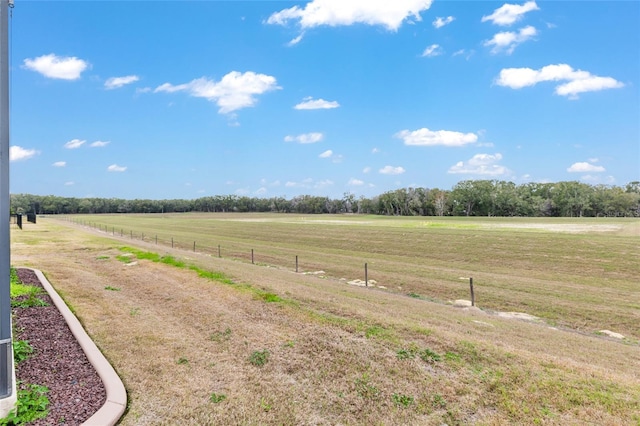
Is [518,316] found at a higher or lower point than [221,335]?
lower

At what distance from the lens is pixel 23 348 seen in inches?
257

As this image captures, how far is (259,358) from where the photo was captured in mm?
6578

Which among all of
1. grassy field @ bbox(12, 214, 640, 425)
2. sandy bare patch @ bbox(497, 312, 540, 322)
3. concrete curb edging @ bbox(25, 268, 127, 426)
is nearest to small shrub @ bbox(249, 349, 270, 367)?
grassy field @ bbox(12, 214, 640, 425)

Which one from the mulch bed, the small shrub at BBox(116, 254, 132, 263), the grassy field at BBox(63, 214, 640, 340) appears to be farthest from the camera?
the small shrub at BBox(116, 254, 132, 263)

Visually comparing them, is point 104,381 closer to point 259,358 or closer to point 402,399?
point 259,358

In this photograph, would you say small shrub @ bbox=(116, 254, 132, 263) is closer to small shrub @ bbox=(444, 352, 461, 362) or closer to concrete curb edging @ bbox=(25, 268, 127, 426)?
concrete curb edging @ bbox=(25, 268, 127, 426)

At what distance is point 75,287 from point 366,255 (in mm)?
25153

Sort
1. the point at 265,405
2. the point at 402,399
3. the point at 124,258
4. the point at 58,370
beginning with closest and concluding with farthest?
the point at 265,405, the point at 402,399, the point at 58,370, the point at 124,258

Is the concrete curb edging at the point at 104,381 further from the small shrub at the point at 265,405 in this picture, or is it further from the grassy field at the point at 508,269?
the grassy field at the point at 508,269

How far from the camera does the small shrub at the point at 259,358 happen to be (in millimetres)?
6405

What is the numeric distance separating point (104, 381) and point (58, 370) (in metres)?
1.04

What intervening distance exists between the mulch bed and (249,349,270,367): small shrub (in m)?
2.28

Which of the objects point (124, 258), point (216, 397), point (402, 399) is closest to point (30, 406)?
point (216, 397)

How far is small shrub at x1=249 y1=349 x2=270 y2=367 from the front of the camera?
6.41m
